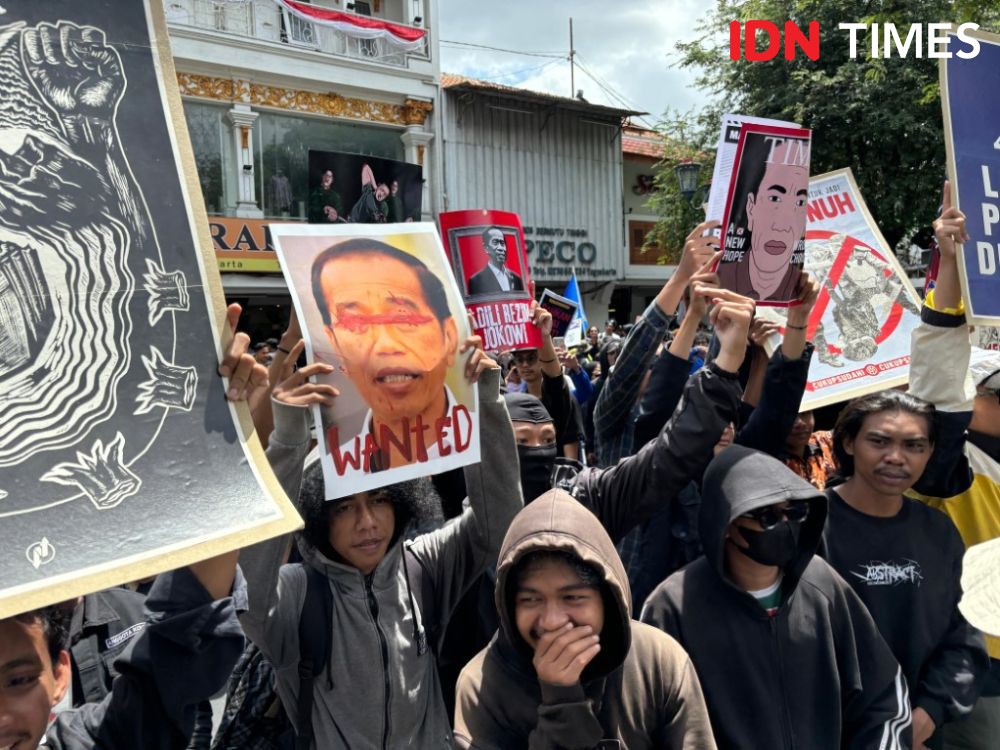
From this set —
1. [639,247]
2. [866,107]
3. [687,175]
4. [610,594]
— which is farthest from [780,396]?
[639,247]

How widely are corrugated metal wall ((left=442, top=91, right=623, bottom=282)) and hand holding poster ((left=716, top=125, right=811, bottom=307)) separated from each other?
1484 cm

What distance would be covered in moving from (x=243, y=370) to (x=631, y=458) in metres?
1.22

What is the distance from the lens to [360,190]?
243 centimetres

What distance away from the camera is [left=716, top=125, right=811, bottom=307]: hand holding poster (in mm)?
2637

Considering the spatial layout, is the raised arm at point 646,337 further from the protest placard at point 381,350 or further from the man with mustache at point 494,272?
the man with mustache at point 494,272

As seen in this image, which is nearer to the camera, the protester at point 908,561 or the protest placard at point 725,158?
the protester at point 908,561

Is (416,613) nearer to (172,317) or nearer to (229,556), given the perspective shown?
(229,556)

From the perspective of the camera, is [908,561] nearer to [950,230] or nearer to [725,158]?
[950,230]

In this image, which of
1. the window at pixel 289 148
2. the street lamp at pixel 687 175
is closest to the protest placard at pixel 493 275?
the street lamp at pixel 687 175

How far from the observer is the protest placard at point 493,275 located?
3865 mm

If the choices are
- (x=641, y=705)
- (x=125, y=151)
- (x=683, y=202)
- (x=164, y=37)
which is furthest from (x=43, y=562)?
(x=683, y=202)

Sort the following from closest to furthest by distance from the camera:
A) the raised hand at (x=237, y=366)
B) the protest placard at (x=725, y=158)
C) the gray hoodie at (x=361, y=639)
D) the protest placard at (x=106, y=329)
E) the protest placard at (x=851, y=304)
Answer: the protest placard at (x=106, y=329), the raised hand at (x=237, y=366), the gray hoodie at (x=361, y=639), the protest placard at (x=725, y=158), the protest placard at (x=851, y=304)

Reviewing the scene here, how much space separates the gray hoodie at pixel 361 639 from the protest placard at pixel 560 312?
504cm

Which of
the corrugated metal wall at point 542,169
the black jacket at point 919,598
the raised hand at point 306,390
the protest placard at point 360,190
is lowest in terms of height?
the black jacket at point 919,598
